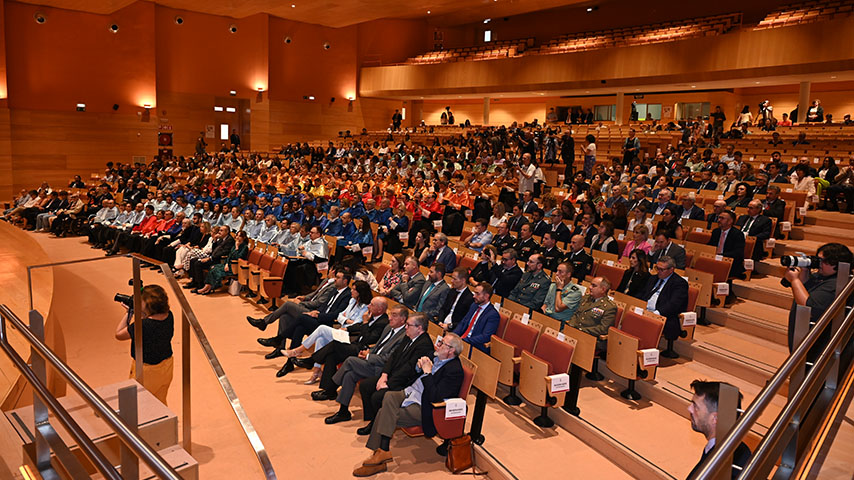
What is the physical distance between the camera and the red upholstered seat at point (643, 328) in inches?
190

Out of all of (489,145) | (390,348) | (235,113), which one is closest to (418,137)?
(489,145)

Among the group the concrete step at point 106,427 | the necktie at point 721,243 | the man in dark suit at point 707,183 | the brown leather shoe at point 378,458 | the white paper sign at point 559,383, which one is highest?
the man in dark suit at point 707,183

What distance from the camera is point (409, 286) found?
6.47 meters

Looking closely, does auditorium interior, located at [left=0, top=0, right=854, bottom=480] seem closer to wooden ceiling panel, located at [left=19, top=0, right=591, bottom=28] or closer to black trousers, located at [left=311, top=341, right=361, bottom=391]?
black trousers, located at [left=311, top=341, right=361, bottom=391]

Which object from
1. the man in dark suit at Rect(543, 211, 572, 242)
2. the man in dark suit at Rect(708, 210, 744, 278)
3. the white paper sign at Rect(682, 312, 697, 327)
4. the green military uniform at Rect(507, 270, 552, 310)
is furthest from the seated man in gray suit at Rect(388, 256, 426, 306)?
the man in dark suit at Rect(708, 210, 744, 278)

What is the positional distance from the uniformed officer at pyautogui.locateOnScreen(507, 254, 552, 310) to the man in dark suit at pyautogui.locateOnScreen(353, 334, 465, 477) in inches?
75.5

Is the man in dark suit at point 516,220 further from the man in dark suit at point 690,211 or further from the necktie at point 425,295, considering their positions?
the necktie at point 425,295

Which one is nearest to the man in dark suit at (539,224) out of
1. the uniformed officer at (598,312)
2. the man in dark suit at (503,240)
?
the man in dark suit at (503,240)

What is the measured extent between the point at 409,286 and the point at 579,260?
1881 mm

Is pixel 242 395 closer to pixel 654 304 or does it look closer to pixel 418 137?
pixel 654 304

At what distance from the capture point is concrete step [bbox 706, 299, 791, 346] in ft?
18.1

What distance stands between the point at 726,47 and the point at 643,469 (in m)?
14.4

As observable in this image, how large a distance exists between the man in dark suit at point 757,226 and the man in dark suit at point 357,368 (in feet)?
14.4

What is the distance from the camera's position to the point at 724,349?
532 centimetres
